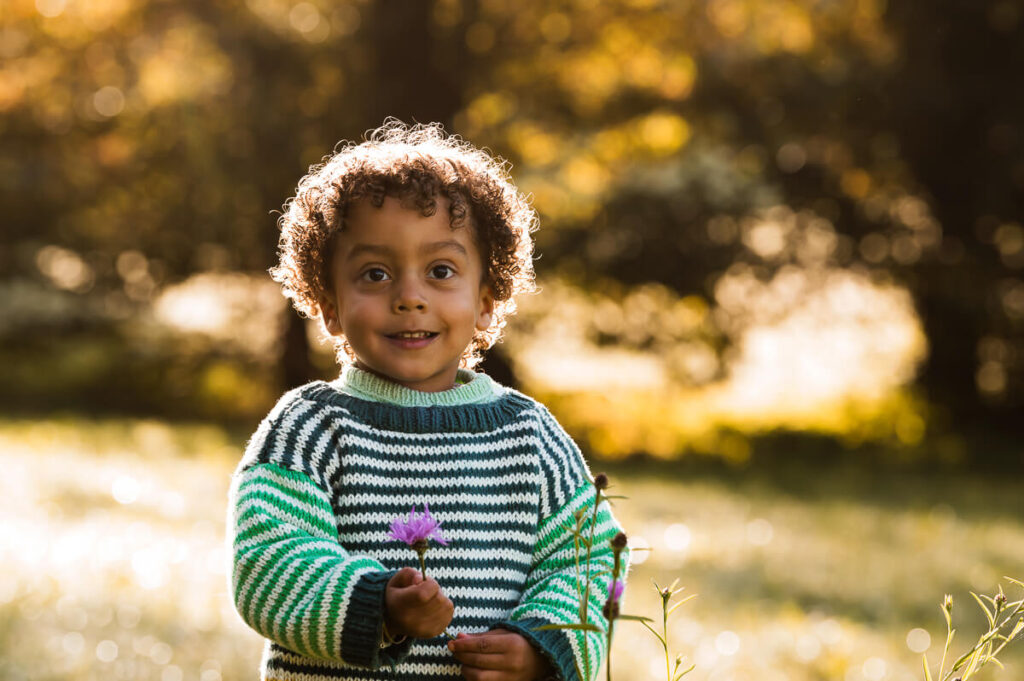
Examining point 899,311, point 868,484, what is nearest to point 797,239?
point 899,311

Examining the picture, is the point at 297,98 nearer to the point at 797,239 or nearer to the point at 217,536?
the point at 797,239

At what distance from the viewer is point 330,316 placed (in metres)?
2.30

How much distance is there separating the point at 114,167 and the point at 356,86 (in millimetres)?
4223

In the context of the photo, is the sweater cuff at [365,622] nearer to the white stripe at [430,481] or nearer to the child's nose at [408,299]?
the white stripe at [430,481]

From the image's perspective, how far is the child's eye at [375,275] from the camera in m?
2.11

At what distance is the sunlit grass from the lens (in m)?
4.58

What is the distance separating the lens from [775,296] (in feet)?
35.9

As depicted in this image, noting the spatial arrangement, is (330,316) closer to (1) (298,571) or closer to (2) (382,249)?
(2) (382,249)

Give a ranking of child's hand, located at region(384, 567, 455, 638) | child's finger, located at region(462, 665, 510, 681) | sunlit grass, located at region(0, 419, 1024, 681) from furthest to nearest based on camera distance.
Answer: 1. sunlit grass, located at region(0, 419, 1024, 681)
2. child's finger, located at region(462, 665, 510, 681)
3. child's hand, located at region(384, 567, 455, 638)

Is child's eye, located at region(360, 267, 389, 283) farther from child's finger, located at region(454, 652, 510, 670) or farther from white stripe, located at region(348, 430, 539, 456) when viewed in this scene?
child's finger, located at region(454, 652, 510, 670)

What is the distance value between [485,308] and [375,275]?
1.09 feet

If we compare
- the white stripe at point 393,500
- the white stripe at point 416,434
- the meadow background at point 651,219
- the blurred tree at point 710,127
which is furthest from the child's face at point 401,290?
the blurred tree at point 710,127

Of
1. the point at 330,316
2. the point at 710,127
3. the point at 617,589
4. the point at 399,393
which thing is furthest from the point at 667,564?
the point at 710,127

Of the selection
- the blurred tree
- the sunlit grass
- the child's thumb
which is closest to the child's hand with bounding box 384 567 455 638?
the child's thumb
